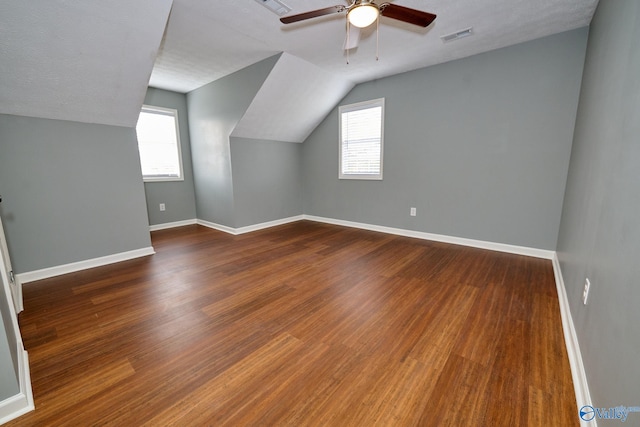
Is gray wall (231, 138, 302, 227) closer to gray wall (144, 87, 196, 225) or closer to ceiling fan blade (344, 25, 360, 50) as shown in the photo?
gray wall (144, 87, 196, 225)

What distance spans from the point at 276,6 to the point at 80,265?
350cm

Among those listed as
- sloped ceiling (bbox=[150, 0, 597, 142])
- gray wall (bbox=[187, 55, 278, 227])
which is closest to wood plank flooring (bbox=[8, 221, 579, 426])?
gray wall (bbox=[187, 55, 278, 227])

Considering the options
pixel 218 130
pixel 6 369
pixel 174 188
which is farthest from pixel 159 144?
pixel 6 369

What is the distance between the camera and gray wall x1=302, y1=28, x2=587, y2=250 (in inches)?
115

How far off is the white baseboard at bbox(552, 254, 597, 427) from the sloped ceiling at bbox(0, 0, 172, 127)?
3737 millimetres

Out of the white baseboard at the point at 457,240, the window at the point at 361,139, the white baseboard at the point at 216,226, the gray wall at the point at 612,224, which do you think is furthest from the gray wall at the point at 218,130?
the gray wall at the point at 612,224

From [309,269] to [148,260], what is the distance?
82.9 inches

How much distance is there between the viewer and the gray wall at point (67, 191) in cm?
252

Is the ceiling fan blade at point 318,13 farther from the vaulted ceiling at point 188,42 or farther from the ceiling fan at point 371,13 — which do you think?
the vaulted ceiling at point 188,42

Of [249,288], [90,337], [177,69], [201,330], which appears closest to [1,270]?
[90,337]

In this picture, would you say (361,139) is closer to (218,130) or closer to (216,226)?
(218,130)

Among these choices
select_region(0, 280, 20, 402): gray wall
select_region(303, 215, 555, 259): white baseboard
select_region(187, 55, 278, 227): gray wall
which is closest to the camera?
select_region(0, 280, 20, 402): gray wall

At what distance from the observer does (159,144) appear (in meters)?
4.73

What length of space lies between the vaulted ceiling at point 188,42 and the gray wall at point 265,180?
3.24ft
